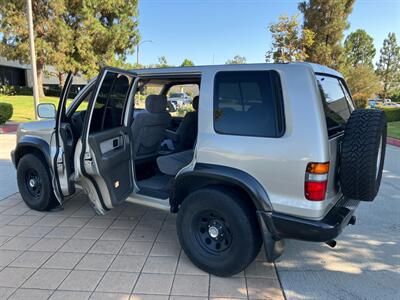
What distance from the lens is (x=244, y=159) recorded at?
2.76 m

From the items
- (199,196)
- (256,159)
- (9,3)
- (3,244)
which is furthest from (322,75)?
(9,3)

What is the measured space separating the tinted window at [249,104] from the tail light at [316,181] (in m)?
0.39

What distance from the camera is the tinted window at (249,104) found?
2668 mm

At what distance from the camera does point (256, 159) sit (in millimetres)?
2707


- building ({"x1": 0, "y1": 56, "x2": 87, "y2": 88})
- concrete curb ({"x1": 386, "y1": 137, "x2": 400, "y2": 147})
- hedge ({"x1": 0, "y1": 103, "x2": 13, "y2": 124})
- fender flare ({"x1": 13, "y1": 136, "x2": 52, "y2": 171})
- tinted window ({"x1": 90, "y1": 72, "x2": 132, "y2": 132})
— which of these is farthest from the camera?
building ({"x1": 0, "y1": 56, "x2": 87, "y2": 88})

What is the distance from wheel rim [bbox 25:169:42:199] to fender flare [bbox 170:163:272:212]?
7.46 feet

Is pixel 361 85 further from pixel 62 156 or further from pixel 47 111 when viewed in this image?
pixel 62 156

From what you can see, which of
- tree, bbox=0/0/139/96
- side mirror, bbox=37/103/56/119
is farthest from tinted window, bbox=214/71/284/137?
tree, bbox=0/0/139/96

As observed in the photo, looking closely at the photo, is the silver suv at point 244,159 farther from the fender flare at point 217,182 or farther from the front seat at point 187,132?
the front seat at point 187,132

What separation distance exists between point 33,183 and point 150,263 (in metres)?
2.33

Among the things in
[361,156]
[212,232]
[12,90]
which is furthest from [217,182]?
[12,90]

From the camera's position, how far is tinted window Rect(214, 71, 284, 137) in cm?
267

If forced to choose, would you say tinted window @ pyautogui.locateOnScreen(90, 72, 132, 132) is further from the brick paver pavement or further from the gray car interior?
the brick paver pavement

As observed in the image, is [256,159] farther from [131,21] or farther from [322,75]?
[131,21]
